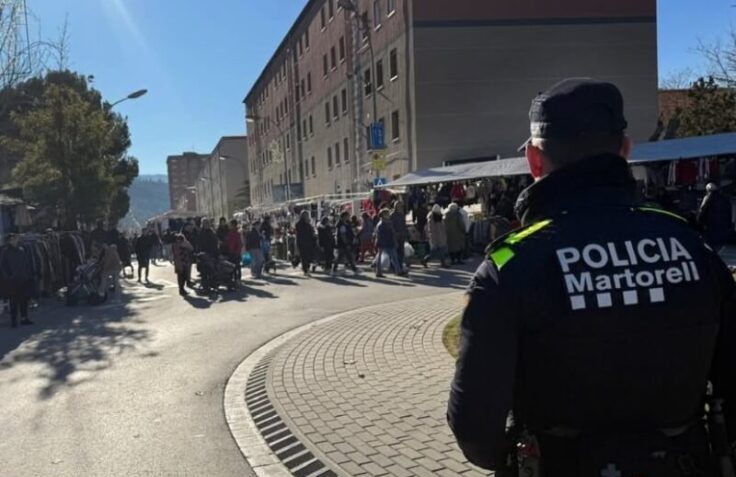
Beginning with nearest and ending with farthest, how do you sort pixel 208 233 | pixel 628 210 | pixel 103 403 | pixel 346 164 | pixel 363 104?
pixel 628 210 < pixel 103 403 < pixel 208 233 < pixel 363 104 < pixel 346 164

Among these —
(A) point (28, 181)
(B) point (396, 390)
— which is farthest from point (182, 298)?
(A) point (28, 181)

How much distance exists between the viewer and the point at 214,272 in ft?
52.0

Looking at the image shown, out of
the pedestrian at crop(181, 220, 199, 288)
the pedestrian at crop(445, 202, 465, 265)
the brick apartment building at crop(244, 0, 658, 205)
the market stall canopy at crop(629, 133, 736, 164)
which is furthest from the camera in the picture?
the brick apartment building at crop(244, 0, 658, 205)

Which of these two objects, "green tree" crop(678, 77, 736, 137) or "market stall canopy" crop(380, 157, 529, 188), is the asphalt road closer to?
"market stall canopy" crop(380, 157, 529, 188)

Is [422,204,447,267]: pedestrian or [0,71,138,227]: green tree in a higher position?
[0,71,138,227]: green tree

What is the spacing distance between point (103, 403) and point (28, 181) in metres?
20.7

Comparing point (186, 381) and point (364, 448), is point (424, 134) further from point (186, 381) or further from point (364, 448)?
point (364, 448)

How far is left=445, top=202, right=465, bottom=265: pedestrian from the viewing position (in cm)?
1744

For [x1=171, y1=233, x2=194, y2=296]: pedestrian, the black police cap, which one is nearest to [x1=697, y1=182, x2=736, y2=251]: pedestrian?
the black police cap

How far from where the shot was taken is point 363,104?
35.3 meters

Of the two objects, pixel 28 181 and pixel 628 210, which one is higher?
pixel 28 181

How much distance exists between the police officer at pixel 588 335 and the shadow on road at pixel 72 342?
6.73 metres

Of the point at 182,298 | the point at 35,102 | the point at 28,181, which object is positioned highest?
the point at 35,102

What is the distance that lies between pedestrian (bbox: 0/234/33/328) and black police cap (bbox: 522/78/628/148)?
12.8 meters
